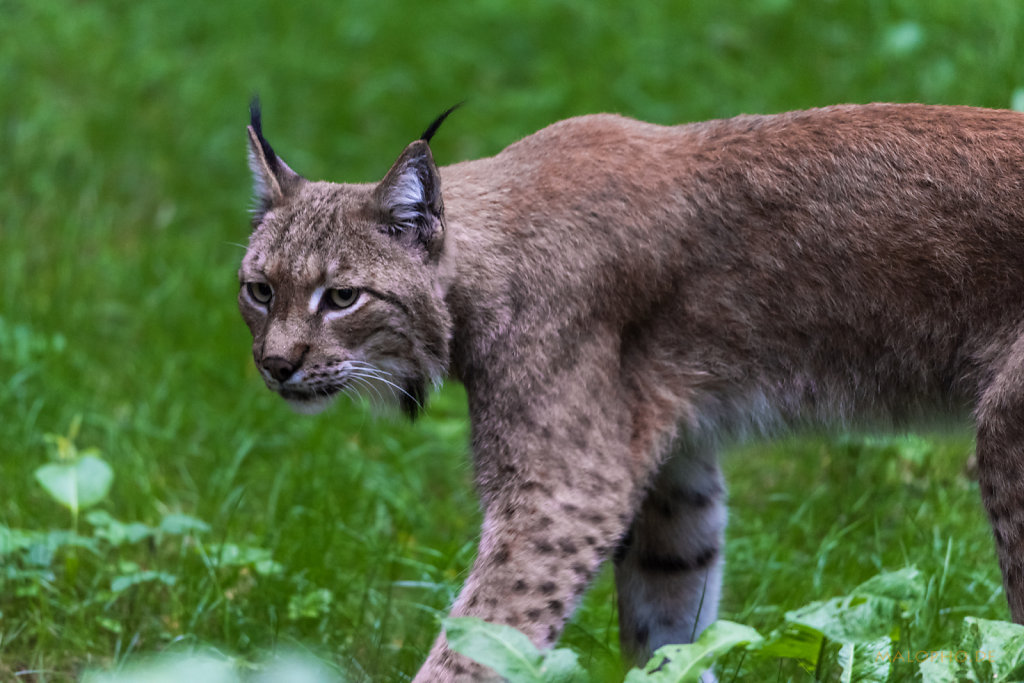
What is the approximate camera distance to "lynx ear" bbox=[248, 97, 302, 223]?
389cm

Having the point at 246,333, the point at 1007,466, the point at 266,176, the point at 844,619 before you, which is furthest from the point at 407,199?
the point at 246,333

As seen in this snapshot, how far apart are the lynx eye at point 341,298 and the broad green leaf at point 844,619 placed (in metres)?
1.38

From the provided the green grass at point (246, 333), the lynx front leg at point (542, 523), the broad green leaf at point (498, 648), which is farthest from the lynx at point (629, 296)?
the broad green leaf at point (498, 648)

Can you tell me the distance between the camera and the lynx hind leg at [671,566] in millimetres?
4184

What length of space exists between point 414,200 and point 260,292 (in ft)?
1.70

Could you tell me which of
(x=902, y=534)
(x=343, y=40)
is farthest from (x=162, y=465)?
(x=343, y=40)

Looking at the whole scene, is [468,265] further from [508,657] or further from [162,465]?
[162,465]

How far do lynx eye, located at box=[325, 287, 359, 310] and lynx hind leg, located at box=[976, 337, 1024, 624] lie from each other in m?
1.63

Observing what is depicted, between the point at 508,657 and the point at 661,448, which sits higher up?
the point at 661,448

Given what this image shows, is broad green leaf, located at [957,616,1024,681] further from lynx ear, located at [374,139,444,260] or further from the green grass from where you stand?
lynx ear, located at [374,139,444,260]

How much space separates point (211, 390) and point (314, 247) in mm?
2597

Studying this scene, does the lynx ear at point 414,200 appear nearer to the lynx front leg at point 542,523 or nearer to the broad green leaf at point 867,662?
the lynx front leg at point 542,523

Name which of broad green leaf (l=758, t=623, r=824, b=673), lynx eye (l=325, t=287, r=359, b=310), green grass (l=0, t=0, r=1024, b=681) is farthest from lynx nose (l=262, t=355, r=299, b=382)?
broad green leaf (l=758, t=623, r=824, b=673)

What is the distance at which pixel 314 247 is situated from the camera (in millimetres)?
3697
